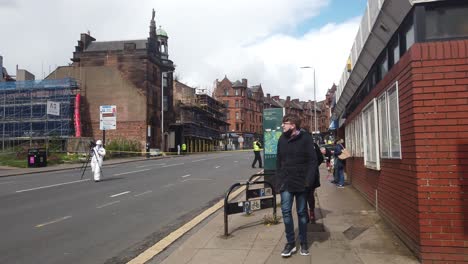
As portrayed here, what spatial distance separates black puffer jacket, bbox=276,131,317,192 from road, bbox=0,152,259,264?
2623mm

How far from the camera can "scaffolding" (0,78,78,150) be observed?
5166 cm

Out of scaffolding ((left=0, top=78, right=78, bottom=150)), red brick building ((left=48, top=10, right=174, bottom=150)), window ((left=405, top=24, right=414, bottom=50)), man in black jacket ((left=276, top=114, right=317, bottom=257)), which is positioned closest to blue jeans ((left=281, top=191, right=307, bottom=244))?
man in black jacket ((left=276, top=114, right=317, bottom=257))

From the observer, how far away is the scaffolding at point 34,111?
5166cm

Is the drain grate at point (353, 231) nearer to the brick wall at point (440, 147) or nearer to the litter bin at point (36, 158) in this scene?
the brick wall at point (440, 147)

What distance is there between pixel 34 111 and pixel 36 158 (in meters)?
23.8

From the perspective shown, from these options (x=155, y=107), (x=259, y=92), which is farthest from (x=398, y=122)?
(x=259, y=92)

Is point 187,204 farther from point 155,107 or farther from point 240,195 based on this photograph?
point 155,107

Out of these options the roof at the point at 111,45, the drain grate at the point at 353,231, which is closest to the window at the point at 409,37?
the drain grate at the point at 353,231

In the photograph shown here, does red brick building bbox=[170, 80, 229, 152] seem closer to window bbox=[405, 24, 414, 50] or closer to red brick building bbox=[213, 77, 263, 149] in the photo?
red brick building bbox=[213, 77, 263, 149]

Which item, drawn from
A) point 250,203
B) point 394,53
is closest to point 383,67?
point 394,53

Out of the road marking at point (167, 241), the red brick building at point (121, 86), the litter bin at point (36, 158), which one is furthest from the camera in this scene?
the red brick building at point (121, 86)

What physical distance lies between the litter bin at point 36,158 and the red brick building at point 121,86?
73.6ft

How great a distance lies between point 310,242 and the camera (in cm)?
644

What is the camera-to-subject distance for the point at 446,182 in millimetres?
4969
